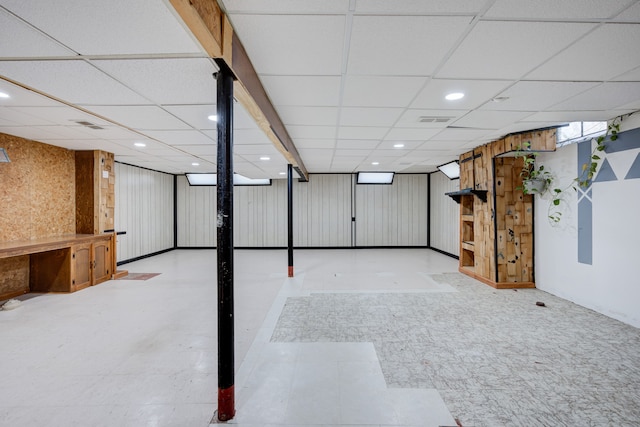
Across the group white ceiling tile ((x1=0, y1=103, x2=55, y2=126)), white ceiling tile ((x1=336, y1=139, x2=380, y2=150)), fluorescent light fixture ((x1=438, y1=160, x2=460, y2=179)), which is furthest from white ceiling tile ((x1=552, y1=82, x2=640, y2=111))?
white ceiling tile ((x1=0, y1=103, x2=55, y2=126))

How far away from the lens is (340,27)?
191cm

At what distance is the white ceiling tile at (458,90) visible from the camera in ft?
9.00

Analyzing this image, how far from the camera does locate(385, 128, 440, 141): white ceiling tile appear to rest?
4410 mm

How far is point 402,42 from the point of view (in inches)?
81.8

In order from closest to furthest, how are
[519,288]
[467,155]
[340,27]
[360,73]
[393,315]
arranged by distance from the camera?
[340,27] < [360,73] < [393,315] < [519,288] < [467,155]

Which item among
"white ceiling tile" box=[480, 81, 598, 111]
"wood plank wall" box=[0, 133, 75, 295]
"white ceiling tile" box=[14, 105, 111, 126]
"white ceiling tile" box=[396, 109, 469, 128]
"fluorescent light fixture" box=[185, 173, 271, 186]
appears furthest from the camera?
"fluorescent light fixture" box=[185, 173, 271, 186]

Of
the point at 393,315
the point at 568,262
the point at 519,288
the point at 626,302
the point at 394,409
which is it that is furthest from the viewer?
the point at 519,288

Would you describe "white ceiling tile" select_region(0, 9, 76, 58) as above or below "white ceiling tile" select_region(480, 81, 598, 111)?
below

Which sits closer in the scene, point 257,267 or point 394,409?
point 394,409

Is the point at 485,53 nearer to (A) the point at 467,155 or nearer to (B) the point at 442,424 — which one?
(B) the point at 442,424

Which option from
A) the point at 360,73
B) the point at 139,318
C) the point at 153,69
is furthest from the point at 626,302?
the point at 139,318

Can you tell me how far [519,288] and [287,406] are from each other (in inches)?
192

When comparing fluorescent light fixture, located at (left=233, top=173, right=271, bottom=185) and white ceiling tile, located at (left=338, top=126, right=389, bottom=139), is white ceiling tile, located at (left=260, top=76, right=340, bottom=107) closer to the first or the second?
white ceiling tile, located at (left=338, top=126, right=389, bottom=139)

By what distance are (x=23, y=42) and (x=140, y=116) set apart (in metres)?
1.62
